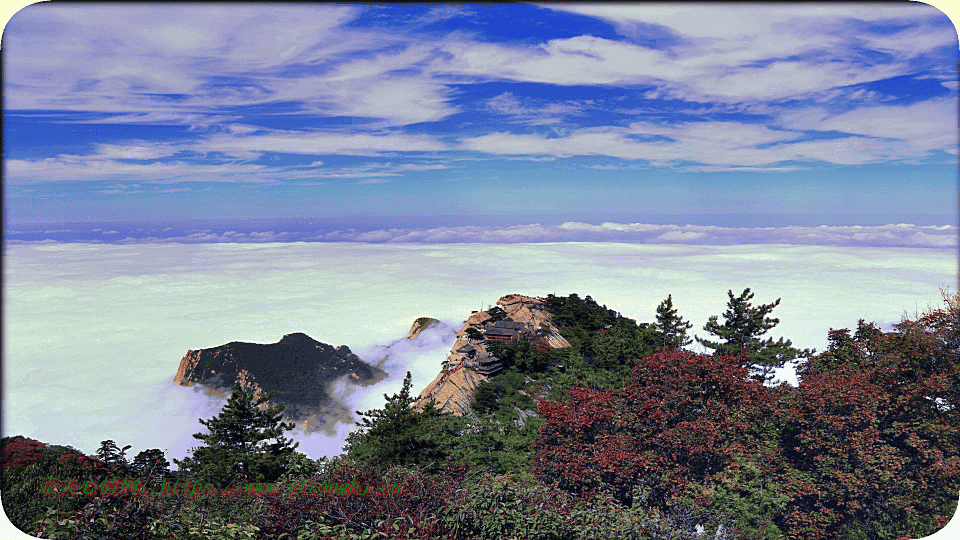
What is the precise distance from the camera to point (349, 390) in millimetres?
24484

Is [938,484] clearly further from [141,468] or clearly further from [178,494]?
[141,468]

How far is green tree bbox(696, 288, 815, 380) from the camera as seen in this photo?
67.1 feet

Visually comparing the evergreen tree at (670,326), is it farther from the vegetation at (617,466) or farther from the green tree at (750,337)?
the vegetation at (617,466)

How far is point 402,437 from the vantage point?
44.2ft

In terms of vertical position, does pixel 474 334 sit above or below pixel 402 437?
above

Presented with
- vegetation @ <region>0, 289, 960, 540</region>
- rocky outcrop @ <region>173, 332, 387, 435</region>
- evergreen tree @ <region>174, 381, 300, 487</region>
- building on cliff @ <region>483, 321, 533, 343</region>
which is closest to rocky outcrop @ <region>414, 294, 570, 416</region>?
building on cliff @ <region>483, 321, 533, 343</region>

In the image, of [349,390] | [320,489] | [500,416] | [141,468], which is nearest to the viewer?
[320,489]

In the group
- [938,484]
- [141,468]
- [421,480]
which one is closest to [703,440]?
[938,484]

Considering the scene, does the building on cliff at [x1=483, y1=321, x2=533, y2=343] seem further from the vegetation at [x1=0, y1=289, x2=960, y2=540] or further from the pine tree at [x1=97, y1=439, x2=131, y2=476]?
the pine tree at [x1=97, y1=439, x2=131, y2=476]

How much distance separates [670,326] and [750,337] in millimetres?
2937

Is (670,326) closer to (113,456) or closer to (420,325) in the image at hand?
(420,325)

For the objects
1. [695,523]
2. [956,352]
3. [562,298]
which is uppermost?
[562,298]

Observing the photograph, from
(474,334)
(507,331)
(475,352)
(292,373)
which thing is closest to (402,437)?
(475,352)

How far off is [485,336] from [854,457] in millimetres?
12677
